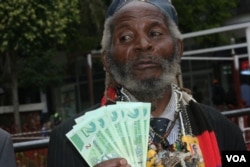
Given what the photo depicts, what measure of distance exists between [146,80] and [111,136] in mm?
327

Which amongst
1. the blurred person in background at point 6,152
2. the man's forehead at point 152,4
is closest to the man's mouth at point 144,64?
the man's forehead at point 152,4

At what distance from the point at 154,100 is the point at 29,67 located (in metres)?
18.6

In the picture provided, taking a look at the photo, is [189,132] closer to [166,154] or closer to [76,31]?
[166,154]

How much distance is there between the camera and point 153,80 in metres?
2.06

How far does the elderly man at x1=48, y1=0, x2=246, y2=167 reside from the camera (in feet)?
6.69

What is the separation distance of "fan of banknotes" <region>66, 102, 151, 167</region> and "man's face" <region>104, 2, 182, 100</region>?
0.72ft

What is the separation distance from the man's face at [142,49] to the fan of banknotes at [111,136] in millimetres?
219

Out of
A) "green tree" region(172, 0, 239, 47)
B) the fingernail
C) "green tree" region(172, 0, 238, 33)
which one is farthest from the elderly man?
"green tree" region(172, 0, 238, 33)

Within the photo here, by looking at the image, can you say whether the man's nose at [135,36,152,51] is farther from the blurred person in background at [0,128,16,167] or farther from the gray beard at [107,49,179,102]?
the blurred person in background at [0,128,16,167]

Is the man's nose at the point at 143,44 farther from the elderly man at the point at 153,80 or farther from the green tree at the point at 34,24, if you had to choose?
the green tree at the point at 34,24

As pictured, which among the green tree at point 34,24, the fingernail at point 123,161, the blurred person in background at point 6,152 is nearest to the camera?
the fingernail at point 123,161

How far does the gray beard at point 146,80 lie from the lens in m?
Answer: 2.06

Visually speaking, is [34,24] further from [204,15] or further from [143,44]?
[143,44]

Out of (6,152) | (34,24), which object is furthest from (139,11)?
(34,24)
